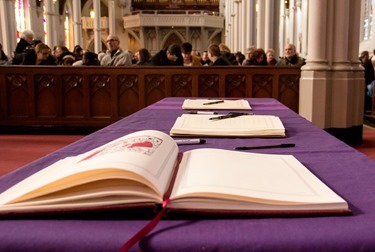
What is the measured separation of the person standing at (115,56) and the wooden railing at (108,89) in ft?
1.04

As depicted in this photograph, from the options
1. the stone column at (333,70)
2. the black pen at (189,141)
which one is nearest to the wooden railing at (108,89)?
the stone column at (333,70)

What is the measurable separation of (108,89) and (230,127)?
19.0ft

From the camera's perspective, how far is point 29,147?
601cm

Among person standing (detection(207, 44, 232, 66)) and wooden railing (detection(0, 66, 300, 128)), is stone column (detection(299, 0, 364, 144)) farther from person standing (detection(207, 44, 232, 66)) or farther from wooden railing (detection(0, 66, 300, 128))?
person standing (detection(207, 44, 232, 66))

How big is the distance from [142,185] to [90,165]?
0.38 ft

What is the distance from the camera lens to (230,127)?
182 cm

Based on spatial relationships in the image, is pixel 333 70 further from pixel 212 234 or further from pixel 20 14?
pixel 20 14

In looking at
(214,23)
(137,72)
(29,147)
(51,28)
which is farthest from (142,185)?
(214,23)

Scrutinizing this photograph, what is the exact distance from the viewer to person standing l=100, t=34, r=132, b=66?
7434 millimetres

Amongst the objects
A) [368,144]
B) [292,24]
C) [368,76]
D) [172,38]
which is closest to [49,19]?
[292,24]

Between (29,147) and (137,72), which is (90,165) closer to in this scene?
(29,147)

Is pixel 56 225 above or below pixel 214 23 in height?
below

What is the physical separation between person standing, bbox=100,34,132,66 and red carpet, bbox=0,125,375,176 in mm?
1422

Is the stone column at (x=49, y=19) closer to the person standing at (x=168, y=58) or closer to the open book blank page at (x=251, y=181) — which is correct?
the person standing at (x=168, y=58)
